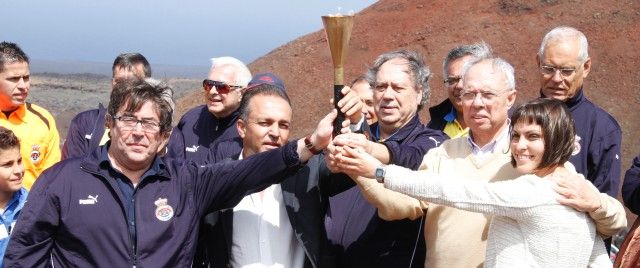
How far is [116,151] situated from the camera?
3.80 meters

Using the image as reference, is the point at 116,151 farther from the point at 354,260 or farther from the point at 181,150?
the point at 181,150

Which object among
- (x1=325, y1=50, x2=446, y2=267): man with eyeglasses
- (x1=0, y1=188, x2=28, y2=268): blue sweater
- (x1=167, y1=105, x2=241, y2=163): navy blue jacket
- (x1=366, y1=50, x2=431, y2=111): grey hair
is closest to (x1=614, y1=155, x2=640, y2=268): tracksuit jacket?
(x1=325, y1=50, x2=446, y2=267): man with eyeglasses

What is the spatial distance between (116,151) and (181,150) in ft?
6.99

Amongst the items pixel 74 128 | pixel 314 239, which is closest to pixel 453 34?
pixel 74 128

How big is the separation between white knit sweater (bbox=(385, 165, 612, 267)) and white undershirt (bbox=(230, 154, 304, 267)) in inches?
28.2

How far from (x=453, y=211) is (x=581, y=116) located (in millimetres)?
1615

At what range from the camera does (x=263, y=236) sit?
405 centimetres

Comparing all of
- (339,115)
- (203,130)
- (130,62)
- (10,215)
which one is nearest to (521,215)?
(339,115)

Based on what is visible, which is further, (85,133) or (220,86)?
(220,86)

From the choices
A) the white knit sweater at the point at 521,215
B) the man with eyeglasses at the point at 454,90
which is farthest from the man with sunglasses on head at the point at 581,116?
the white knit sweater at the point at 521,215

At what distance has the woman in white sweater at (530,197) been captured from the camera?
3520 mm

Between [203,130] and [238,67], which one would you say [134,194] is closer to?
[203,130]

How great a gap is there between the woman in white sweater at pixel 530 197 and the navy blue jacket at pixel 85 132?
318 centimetres

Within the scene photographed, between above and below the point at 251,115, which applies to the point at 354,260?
below
